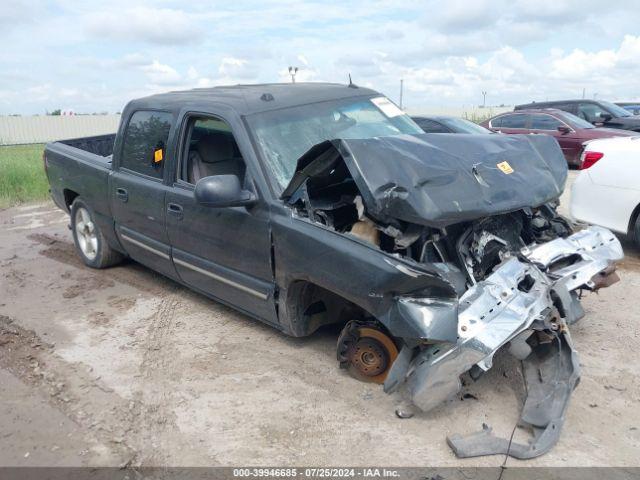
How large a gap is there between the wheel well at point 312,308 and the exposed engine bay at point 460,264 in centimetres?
33

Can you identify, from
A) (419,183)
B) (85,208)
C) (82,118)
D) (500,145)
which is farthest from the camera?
(82,118)

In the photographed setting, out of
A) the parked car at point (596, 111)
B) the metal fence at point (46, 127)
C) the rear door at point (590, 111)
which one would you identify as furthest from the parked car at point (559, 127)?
the metal fence at point (46, 127)

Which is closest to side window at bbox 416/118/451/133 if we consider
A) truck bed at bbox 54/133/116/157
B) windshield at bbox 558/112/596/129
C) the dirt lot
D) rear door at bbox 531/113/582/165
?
rear door at bbox 531/113/582/165

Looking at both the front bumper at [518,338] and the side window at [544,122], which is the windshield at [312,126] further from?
the side window at [544,122]

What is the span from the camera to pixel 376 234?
3.51m

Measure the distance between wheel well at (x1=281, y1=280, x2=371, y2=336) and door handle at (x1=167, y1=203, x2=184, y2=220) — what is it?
4.09 feet

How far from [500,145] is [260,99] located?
5.94 feet

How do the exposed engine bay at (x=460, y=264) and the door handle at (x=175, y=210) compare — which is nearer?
the exposed engine bay at (x=460, y=264)

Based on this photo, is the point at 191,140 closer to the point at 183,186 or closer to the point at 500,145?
the point at 183,186

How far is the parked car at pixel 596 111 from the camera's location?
1502 cm

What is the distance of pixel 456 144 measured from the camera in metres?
3.97

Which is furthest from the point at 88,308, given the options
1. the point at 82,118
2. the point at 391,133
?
the point at 82,118

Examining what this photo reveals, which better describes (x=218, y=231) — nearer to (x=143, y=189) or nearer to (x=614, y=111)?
(x=143, y=189)

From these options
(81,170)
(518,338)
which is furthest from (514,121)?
(518,338)
